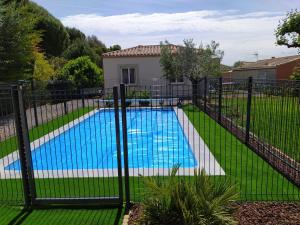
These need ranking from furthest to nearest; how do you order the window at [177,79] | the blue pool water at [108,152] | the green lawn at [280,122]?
the window at [177,79]
the blue pool water at [108,152]
the green lawn at [280,122]

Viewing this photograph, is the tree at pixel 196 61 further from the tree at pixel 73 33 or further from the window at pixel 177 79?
the tree at pixel 73 33

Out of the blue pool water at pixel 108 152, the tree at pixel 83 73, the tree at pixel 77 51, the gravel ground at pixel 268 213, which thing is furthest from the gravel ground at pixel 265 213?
the tree at pixel 77 51

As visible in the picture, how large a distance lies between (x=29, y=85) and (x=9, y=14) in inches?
212

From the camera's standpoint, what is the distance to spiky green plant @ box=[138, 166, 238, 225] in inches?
165

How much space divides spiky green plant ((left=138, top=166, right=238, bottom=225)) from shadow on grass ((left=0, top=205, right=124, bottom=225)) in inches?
44.6

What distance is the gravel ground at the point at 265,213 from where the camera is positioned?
16.1ft

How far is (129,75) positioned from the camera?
29828mm

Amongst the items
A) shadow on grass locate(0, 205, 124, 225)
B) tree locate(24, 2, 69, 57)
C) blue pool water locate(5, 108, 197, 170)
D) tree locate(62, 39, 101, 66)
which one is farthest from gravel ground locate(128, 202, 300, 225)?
tree locate(24, 2, 69, 57)

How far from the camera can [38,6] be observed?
3966 cm

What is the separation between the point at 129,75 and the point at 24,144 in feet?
79.5

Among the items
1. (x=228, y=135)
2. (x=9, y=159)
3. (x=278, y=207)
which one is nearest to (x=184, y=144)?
(x=228, y=135)

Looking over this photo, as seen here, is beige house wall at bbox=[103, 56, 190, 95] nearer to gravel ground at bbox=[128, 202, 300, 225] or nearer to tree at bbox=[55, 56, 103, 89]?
tree at bbox=[55, 56, 103, 89]

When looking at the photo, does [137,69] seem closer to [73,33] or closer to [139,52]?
[139,52]

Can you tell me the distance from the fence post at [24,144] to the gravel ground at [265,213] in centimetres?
185
